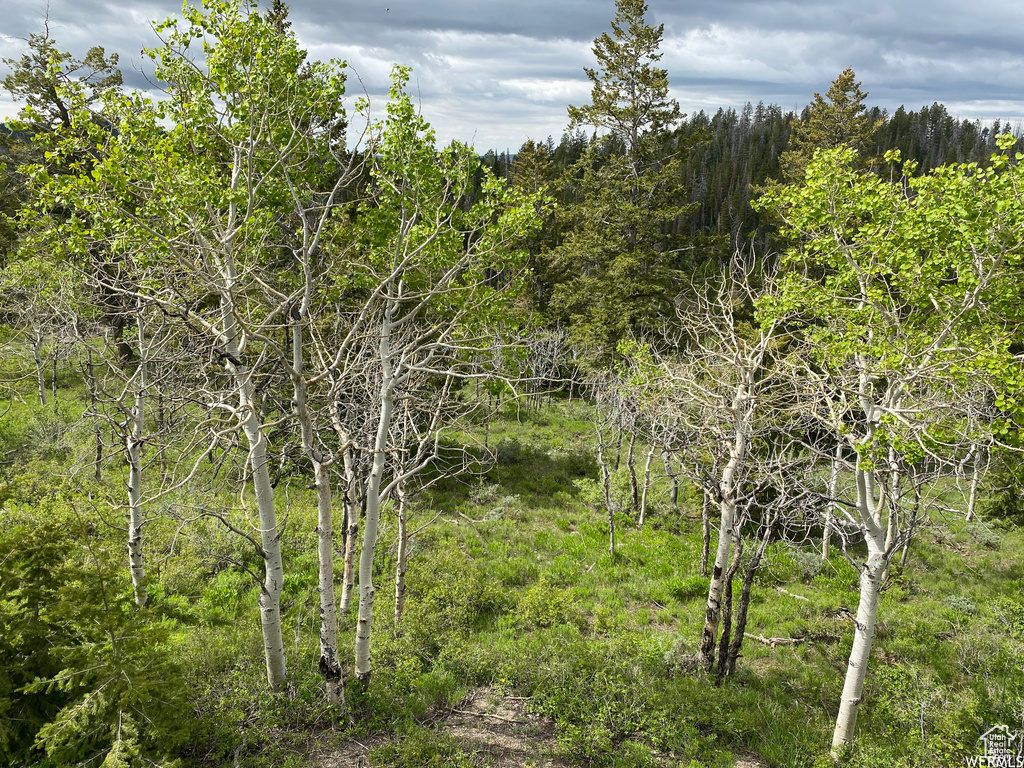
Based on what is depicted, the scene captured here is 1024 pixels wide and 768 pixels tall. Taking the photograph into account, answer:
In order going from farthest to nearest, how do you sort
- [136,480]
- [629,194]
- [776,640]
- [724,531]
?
1. [629,194]
2. [776,640]
3. [724,531]
4. [136,480]

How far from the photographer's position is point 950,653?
10.0 m

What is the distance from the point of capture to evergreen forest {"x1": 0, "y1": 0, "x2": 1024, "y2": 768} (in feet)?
17.1

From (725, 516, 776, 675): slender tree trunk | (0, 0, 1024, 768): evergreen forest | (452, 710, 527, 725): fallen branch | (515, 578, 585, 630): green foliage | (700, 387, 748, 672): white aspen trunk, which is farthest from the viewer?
(515, 578, 585, 630): green foliage

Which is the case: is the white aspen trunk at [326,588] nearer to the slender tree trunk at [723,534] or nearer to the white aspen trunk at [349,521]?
the white aspen trunk at [349,521]

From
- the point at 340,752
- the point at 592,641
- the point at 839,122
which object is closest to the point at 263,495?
the point at 340,752

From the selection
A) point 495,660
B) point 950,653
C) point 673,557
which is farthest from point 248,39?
point 950,653

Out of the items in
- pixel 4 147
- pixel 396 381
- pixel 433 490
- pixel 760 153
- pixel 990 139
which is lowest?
pixel 433 490

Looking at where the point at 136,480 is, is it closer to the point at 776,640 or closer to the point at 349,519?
the point at 349,519

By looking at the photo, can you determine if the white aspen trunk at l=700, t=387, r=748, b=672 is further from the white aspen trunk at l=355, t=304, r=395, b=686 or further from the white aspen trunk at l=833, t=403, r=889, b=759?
the white aspen trunk at l=355, t=304, r=395, b=686

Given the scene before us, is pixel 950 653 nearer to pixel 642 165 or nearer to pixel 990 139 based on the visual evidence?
pixel 642 165

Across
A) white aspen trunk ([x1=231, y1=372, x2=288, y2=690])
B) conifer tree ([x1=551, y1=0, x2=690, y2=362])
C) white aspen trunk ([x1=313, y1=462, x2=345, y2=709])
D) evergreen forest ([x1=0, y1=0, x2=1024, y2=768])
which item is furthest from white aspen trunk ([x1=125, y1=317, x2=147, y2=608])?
conifer tree ([x1=551, y1=0, x2=690, y2=362])

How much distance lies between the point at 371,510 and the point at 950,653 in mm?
10926

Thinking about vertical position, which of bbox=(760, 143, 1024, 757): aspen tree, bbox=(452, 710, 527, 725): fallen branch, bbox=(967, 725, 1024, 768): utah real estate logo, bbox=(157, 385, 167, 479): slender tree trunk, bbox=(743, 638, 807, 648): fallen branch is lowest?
bbox=(743, 638, 807, 648): fallen branch

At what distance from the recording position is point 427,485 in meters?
9.57
